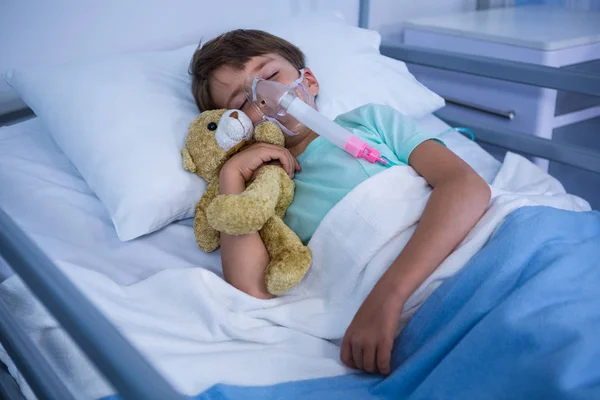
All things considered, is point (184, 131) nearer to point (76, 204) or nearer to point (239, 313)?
point (76, 204)

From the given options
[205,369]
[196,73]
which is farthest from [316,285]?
[196,73]

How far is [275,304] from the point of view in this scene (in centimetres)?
100

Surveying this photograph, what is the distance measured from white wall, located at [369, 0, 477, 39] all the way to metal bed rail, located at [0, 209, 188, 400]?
1580mm

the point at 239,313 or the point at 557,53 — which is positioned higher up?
the point at 557,53

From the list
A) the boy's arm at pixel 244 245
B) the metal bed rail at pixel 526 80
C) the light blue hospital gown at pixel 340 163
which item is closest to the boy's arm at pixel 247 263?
the boy's arm at pixel 244 245

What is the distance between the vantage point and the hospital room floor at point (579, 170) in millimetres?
1838

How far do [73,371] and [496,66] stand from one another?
1.28 metres

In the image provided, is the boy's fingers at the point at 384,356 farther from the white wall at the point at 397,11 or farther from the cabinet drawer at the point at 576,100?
the white wall at the point at 397,11

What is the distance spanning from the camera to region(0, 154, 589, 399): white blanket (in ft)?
2.98

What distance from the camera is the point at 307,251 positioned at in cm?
101

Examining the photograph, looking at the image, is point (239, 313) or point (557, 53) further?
point (557, 53)

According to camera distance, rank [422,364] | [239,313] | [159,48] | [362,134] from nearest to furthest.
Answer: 1. [422,364]
2. [239,313]
3. [362,134]
4. [159,48]

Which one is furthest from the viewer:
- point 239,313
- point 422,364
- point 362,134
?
point 362,134

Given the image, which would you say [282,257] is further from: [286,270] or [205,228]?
[205,228]
